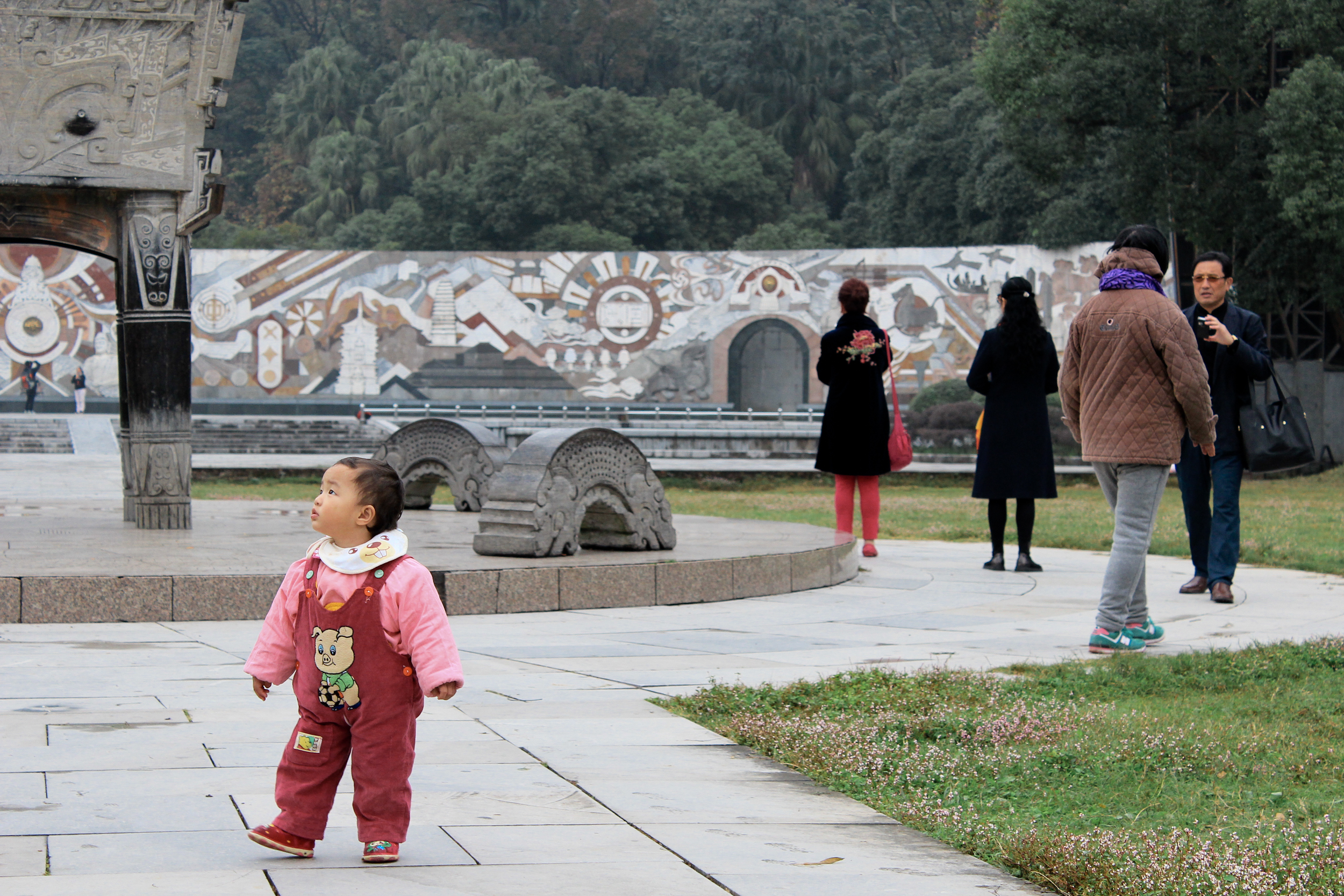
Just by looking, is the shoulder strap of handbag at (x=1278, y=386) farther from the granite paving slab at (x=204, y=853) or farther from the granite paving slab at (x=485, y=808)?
the granite paving slab at (x=204, y=853)

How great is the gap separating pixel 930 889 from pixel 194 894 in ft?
4.28

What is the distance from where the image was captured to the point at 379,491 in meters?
2.93

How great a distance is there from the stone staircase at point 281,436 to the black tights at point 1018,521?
23.0 m

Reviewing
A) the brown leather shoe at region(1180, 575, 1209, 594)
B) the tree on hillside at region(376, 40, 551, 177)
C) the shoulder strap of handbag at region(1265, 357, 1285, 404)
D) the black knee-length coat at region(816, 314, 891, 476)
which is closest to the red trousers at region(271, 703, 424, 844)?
the shoulder strap of handbag at region(1265, 357, 1285, 404)

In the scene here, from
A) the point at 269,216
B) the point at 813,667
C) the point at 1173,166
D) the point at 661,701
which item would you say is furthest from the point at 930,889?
the point at 269,216

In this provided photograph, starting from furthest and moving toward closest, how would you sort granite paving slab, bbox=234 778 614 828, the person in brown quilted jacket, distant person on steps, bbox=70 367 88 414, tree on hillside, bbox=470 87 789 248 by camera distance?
tree on hillside, bbox=470 87 789 248
distant person on steps, bbox=70 367 88 414
the person in brown quilted jacket
granite paving slab, bbox=234 778 614 828

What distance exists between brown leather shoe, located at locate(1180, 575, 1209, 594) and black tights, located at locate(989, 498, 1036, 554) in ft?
3.41

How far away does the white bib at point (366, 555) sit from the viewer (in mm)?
2895

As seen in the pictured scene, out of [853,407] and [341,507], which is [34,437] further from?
[341,507]

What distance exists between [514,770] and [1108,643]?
3.05 meters

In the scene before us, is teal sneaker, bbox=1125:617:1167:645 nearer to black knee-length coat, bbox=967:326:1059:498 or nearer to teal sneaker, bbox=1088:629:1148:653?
teal sneaker, bbox=1088:629:1148:653

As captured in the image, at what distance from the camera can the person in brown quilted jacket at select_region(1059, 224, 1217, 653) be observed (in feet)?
18.6

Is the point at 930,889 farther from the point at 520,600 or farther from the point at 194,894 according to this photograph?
the point at 520,600

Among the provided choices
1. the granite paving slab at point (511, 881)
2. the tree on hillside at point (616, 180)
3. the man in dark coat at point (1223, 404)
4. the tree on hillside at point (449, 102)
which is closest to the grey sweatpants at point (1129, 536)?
the man in dark coat at point (1223, 404)
